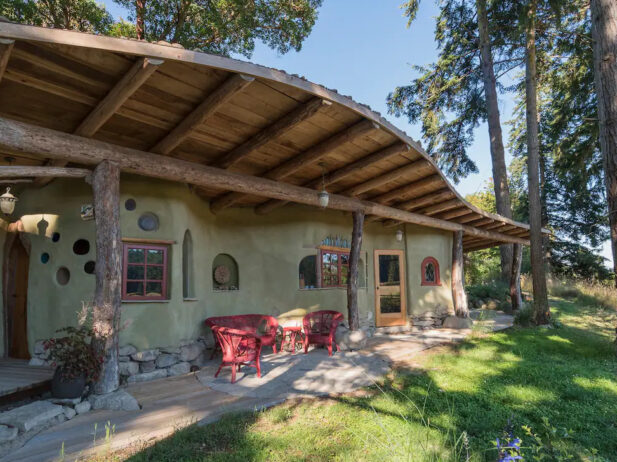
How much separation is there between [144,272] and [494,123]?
43.2 ft

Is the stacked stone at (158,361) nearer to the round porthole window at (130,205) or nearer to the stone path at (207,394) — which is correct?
the stone path at (207,394)

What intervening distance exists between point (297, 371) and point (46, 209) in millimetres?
4482

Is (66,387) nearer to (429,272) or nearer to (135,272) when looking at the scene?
(135,272)

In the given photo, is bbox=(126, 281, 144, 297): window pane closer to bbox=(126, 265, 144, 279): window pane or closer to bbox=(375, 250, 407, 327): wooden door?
bbox=(126, 265, 144, 279): window pane

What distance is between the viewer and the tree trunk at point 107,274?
3875mm

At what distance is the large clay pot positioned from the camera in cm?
376

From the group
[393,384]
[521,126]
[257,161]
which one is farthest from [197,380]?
[521,126]

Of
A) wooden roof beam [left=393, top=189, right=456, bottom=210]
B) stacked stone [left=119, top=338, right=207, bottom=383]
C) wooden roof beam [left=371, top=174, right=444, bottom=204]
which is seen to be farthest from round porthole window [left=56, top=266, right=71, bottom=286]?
wooden roof beam [left=393, top=189, right=456, bottom=210]

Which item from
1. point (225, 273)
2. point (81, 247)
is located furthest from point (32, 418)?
point (225, 273)

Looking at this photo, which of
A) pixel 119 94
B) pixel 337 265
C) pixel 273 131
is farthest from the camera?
pixel 337 265

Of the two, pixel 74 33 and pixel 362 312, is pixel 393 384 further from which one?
pixel 74 33

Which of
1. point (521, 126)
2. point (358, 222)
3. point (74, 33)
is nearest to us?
point (74, 33)

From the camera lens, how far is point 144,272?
5453 millimetres

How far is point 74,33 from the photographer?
108 inches
